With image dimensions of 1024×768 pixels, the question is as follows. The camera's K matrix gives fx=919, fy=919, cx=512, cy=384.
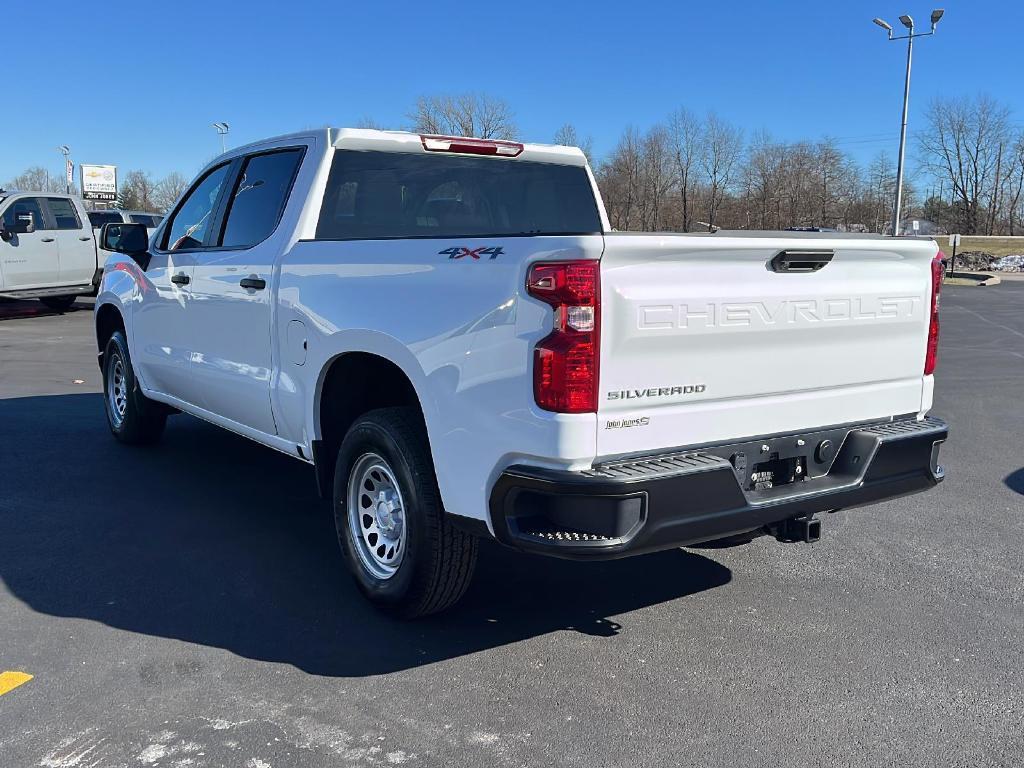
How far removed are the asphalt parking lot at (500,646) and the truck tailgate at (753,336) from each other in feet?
3.09

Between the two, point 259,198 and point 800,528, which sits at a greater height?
point 259,198

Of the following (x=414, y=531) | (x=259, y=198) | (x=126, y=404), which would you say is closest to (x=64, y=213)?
(x=126, y=404)

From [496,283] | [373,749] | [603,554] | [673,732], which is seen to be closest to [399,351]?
[496,283]

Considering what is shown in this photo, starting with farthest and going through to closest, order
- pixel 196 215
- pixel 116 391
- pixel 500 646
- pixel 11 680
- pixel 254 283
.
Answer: pixel 116 391 → pixel 196 215 → pixel 254 283 → pixel 500 646 → pixel 11 680

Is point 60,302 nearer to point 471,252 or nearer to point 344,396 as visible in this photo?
point 344,396

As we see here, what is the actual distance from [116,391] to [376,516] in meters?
3.92

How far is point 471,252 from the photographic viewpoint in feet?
10.7

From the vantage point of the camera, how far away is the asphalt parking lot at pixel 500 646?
3018mm

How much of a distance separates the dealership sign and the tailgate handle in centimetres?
8127

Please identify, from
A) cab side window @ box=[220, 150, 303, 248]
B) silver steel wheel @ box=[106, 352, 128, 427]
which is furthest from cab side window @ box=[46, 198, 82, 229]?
cab side window @ box=[220, 150, 303, 248]

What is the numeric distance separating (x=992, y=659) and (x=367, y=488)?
2.66 m

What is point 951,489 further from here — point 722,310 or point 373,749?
point 373,749

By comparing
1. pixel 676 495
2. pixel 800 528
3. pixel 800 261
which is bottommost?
pixel 800 528

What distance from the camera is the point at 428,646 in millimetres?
3721
